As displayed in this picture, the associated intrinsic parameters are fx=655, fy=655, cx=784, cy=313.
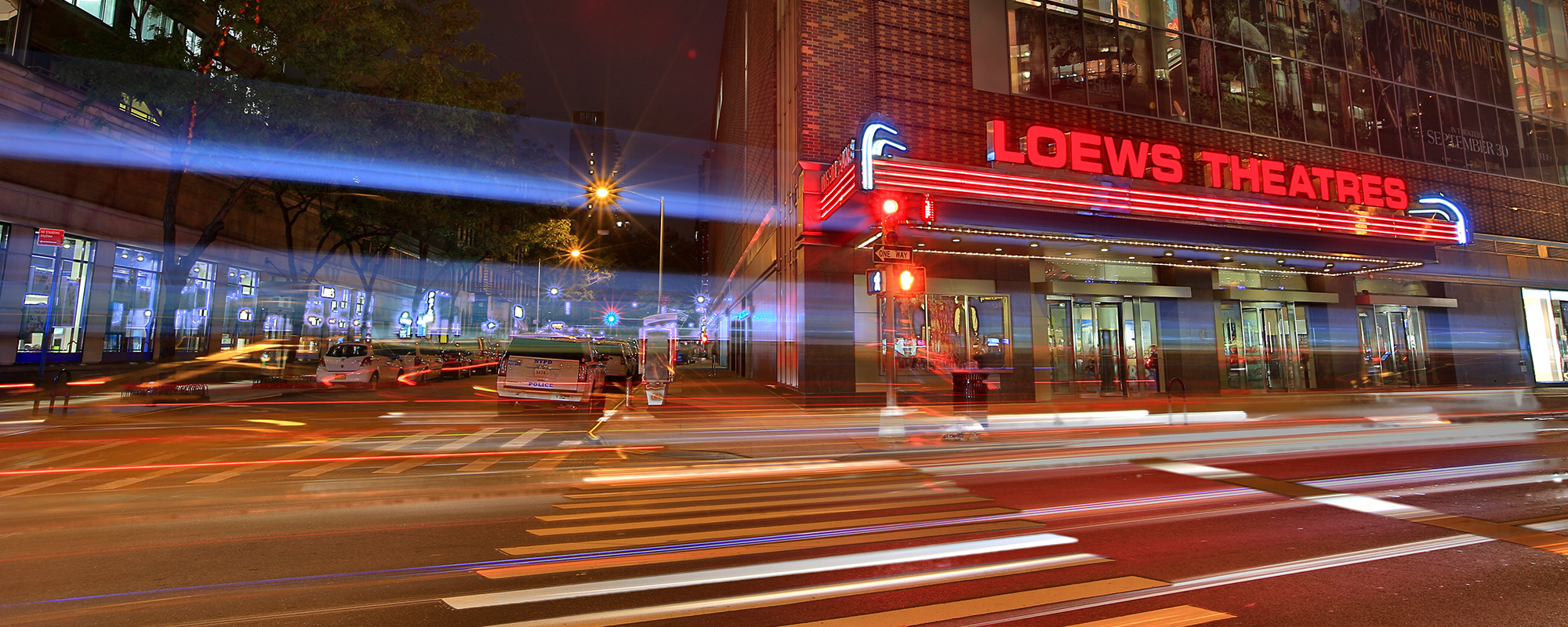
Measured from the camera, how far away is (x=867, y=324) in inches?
682

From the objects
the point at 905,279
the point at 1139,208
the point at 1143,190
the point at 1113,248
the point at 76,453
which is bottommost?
the point at 76,453

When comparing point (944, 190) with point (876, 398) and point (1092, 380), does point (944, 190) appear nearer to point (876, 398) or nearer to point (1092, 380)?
point (876, 398)

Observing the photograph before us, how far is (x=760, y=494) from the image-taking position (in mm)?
7914

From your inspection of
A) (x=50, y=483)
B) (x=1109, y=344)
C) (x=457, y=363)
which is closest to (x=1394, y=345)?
(x=1109, y=344)

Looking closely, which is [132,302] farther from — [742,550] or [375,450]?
[742,550]

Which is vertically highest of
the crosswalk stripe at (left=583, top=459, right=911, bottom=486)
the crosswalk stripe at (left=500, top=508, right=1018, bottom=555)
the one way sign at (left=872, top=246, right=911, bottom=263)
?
the one way sign at (left=872, top=246, right=911, bottom=263)

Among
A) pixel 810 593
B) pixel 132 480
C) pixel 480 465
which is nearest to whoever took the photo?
pixel 810 593

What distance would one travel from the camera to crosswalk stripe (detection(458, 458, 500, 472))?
9344 millimetres

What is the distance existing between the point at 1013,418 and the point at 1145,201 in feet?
22.8

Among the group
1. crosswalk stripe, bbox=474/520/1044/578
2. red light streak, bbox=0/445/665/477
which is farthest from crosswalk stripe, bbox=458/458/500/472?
crosswalk stripe, bbox=474/520/1044/578

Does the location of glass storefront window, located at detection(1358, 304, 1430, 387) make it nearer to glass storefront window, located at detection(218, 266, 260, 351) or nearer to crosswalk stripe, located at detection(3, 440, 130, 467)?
crosswalk stripe, located at detection(3, 440, 130, 467)

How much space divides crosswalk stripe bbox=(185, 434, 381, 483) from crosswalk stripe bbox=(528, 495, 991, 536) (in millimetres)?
5736

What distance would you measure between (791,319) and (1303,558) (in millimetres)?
13750

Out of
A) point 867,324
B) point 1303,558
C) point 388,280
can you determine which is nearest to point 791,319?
point 867,324
